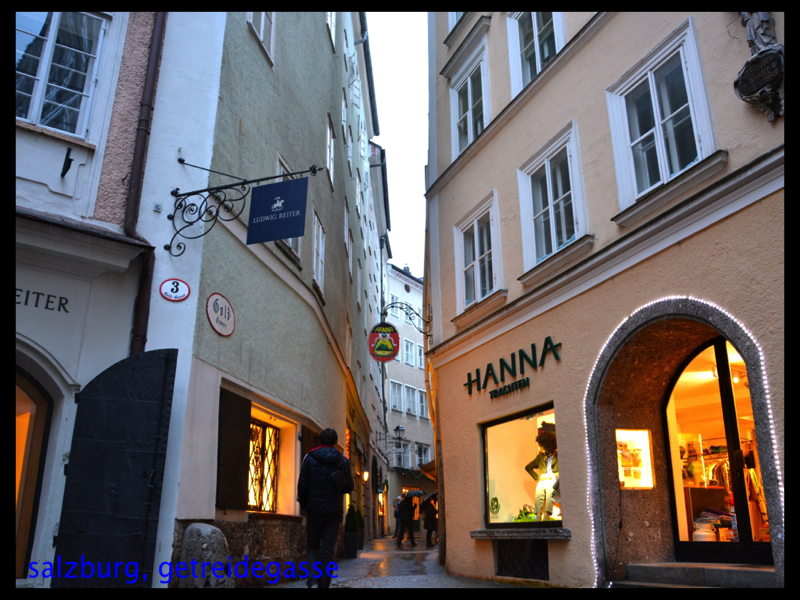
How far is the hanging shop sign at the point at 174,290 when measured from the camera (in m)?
7.72

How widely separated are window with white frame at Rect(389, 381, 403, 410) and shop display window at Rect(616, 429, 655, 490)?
3324 cm

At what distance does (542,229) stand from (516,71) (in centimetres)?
300

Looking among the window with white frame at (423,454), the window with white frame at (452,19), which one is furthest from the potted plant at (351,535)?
the window with white frame at (423,454)

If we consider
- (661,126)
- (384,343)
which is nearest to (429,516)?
(384,343)

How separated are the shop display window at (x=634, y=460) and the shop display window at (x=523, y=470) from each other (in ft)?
3.33

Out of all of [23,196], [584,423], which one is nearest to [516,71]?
[584,423]

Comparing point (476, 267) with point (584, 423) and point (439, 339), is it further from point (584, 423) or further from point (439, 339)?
point (584, 423)

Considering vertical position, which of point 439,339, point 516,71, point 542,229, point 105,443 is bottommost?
point 105,443

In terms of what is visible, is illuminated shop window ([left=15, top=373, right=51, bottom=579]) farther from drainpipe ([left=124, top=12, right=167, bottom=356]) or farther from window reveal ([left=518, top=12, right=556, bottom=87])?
window reveal ([left=518, top=12, right=556, bottom=87])

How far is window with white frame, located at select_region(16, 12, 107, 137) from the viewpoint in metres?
7.92

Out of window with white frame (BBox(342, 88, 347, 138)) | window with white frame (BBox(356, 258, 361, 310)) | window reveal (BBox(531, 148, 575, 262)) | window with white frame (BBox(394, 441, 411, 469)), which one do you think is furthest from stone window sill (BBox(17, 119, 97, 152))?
window with white frame (BBox(394, 441, 411, 469))

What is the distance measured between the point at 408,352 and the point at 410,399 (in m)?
3.14
